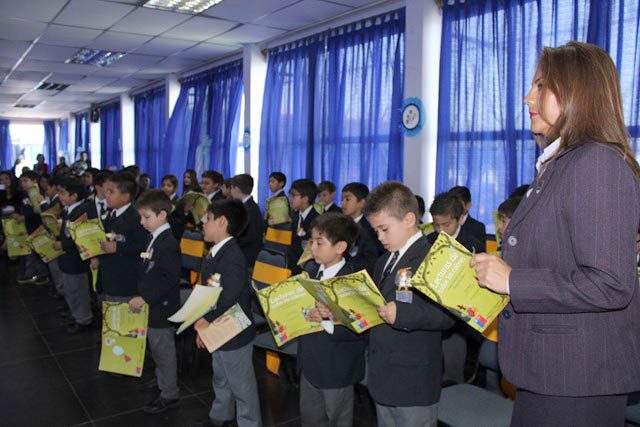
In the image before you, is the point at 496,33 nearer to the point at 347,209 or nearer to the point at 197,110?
the point at 347,209

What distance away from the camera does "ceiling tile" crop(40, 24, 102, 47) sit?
21.3 feet

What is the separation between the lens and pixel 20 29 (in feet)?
21.4

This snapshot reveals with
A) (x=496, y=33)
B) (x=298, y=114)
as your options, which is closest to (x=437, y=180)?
(x=496, y=33)

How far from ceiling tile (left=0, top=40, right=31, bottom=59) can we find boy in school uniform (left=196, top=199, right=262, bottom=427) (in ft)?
21.8

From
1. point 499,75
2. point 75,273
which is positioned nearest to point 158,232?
point 75,273

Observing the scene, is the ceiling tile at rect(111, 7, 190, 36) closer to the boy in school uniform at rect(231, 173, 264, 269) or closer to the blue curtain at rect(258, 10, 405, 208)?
the blue curtain at rect(258, 10, 405, 208)

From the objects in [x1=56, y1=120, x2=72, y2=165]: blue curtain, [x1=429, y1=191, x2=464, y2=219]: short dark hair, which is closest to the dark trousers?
[x1=429, y1=191, x2=464, y2=219]: short dark hair

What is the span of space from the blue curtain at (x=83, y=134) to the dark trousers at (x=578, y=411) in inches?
673

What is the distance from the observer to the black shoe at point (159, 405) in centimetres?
290

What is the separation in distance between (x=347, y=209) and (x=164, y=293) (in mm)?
1971

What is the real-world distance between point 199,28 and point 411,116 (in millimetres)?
3140

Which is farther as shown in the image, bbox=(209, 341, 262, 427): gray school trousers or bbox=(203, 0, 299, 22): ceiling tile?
bbox=(203, 0, 299, 22): ceiling tile

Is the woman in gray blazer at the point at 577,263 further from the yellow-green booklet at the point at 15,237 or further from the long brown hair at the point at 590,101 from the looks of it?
the yellow-green booklet at the point at 15,237

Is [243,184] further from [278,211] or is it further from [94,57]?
[94,57]
